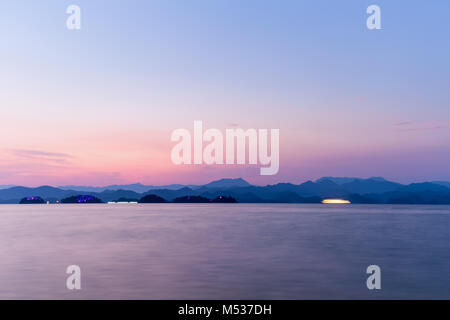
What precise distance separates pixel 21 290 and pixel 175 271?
9918 millimetres

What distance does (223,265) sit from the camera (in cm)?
3219

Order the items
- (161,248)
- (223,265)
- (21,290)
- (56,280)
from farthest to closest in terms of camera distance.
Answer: (161,248), (223,265), (56,280), (21,290)

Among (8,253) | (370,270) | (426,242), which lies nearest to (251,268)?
(370,270)

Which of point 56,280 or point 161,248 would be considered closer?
point 56,280

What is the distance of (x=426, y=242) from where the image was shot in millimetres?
51375

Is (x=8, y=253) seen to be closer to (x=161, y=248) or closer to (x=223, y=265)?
(x=161, y=248)
